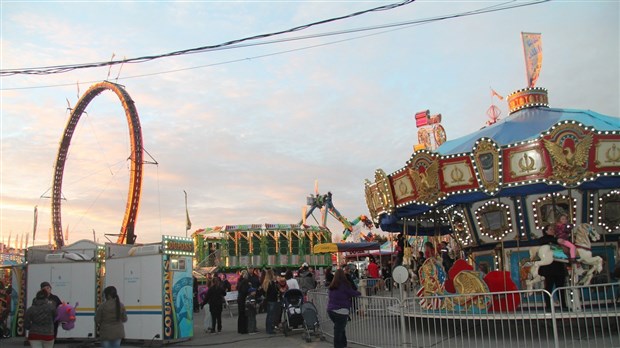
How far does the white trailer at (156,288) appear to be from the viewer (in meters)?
11.6

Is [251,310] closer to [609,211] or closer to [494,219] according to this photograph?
[494,219]

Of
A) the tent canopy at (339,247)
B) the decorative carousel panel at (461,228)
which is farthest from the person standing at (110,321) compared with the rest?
the tent canopy at (339,247)

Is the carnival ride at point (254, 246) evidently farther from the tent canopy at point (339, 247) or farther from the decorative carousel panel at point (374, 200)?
the decorative carousel panel at point (374, 200)

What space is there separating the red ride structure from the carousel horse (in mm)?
20479

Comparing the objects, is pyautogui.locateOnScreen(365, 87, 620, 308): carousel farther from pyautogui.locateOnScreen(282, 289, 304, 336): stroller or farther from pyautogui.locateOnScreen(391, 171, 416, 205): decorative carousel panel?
pyautogui.locateOnScreen(282, 289, 304, 336): stroller

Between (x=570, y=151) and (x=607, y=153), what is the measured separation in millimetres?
837

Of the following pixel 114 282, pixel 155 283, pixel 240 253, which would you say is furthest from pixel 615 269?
pixel 240 253

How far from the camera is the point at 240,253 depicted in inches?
1670

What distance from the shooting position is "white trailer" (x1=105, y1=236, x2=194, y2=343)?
38.2 feet

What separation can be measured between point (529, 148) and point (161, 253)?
26.2ft

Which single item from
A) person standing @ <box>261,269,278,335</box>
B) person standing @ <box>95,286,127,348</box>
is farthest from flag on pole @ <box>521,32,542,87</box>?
person standing @ <box>95,286,127,348</box>

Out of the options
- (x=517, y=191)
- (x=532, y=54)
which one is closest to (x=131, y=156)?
(x=532, y=54)

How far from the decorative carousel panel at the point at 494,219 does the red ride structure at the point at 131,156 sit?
18.4 meters

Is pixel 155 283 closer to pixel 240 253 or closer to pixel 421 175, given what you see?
pixel 421 175
